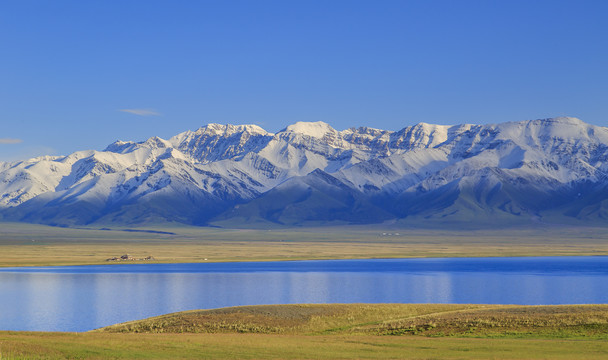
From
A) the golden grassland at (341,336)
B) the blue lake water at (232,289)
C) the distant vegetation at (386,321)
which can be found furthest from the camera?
the blue lake water at (232,289)

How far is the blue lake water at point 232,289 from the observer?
94812 millimetres

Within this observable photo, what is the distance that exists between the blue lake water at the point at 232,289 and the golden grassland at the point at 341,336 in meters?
21.0

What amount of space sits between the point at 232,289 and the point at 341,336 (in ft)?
230

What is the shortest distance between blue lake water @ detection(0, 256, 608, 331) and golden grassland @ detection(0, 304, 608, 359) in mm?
20974

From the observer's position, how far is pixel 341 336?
186ft

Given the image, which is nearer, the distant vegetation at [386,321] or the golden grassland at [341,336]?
the golden grassland at [341,336]

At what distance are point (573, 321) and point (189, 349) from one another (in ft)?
92.8

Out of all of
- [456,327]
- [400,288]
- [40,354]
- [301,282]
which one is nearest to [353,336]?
[456,327]

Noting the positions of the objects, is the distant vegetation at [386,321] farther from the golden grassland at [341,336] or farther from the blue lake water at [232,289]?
the blue lake water at [232,289]

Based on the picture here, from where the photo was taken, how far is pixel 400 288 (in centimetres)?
12850

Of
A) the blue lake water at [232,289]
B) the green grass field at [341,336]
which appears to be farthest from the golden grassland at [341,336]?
the blue lake water at [232,289]

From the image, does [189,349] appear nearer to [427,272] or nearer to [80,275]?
[80,275]

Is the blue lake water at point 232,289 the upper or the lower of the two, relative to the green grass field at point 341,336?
lower

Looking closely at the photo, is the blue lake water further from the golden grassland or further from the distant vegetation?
the golden grassland
